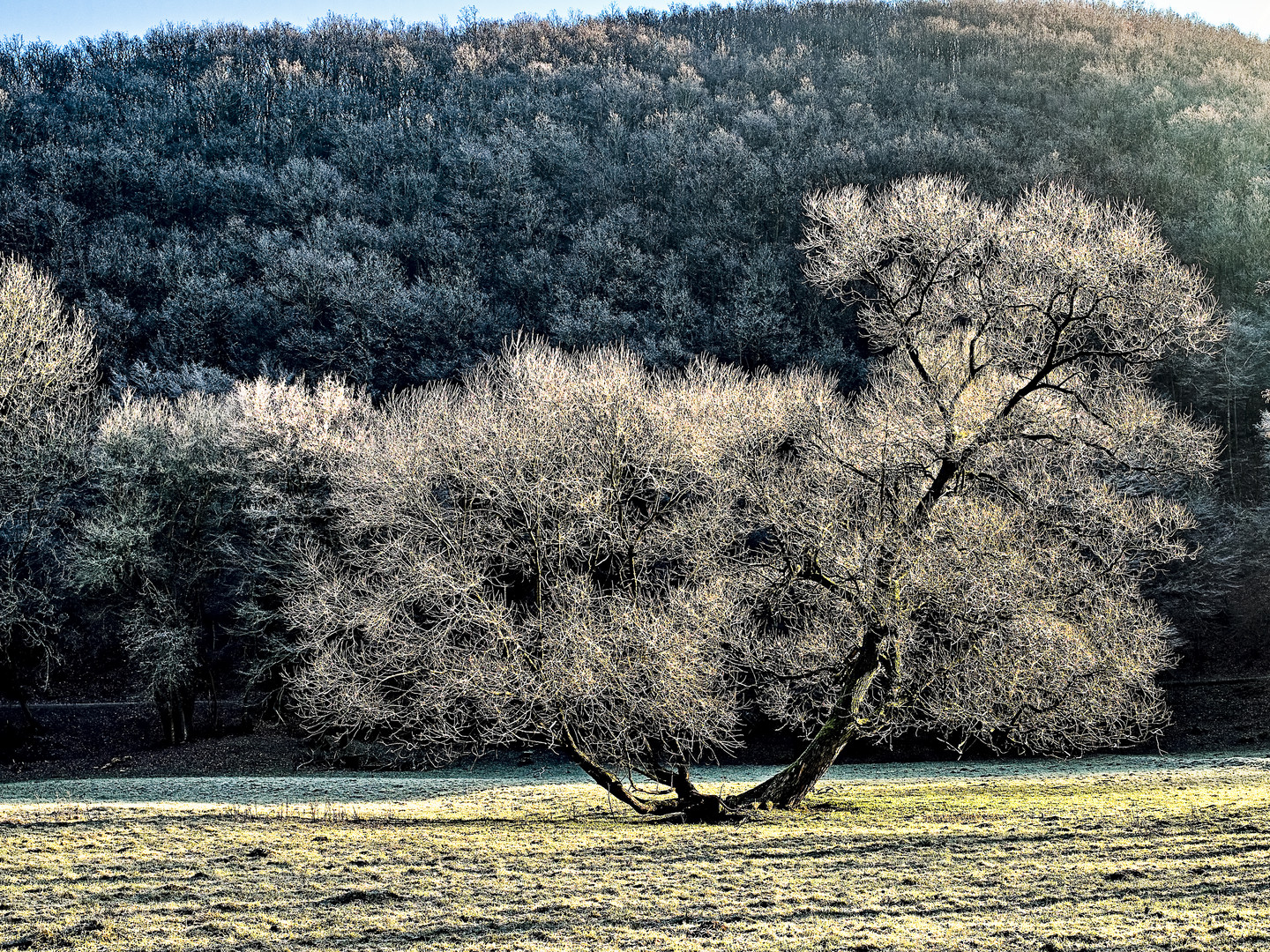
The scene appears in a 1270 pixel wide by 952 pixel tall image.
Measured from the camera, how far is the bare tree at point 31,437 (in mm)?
32906

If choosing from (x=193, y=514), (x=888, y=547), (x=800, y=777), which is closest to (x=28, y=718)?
(x=193, y=514)

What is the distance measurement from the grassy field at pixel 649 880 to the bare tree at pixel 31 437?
20.9 m

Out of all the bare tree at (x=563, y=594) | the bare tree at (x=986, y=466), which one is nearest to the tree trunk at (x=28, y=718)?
the bare tree at (x=563, y=594)

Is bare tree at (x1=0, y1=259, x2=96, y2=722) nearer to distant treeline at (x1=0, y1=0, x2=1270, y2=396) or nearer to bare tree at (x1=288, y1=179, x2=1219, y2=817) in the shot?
bare tree at (x1=288, y1=179, x2=1219, y2=817)

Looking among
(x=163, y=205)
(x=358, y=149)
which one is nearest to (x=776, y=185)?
(x=358, y=149)

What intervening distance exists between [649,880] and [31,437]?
3133 cm

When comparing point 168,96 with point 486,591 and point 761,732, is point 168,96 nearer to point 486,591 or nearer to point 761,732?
point 761,732

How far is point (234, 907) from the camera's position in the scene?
34.0 ft

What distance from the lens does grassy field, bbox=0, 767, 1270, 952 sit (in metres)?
→ 9.32

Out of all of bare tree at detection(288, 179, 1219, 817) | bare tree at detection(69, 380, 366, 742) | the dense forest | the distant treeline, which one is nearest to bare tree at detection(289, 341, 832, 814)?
bare tree at detection(288, 179, 1219, 817)

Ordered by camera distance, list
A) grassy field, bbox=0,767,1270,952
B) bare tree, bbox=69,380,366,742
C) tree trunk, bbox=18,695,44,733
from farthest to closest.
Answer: tree trunk, bbox=18,695,44,733 < bare tree, bbox=69,380,366,742 < grassy field, bbox=0,767,1270,952

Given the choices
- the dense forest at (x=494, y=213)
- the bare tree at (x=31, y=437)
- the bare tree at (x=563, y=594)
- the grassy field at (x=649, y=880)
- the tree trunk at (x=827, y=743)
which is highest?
the dense forest at (x=494, y=213)

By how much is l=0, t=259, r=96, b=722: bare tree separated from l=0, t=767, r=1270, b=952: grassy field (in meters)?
20.9

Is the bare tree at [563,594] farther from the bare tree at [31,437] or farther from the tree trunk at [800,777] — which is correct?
the bare tree at [31,437]
